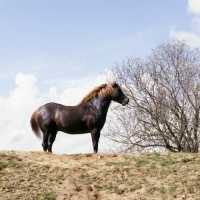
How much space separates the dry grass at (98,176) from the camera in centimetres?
941

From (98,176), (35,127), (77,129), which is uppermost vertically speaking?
(35,127)

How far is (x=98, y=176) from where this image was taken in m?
10.2

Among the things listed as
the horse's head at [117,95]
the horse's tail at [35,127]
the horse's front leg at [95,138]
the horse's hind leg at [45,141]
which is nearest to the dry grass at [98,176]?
the horse's front leg at [95,138]

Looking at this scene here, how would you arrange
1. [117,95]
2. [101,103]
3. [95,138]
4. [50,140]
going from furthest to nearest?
[117,95], [101,103], [50,140], [95,138]

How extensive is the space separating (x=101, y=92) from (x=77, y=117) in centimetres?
109

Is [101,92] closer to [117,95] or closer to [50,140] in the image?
[117,95]

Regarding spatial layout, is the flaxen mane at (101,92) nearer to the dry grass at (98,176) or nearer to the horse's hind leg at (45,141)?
the horse's hind leg at (45,141)

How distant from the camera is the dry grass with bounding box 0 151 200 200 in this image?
9.41 m

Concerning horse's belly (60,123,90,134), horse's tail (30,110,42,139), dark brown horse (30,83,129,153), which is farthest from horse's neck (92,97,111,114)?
horse's tail (30,110,42,139)

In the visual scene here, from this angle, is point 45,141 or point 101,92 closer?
point 45,141

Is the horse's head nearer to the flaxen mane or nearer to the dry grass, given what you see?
the flaxen mane

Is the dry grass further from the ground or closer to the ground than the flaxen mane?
closer to the ground

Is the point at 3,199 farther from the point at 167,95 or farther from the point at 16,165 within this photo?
the point at 167,95

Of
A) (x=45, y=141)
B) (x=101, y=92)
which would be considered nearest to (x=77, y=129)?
(x=45, y=141)
